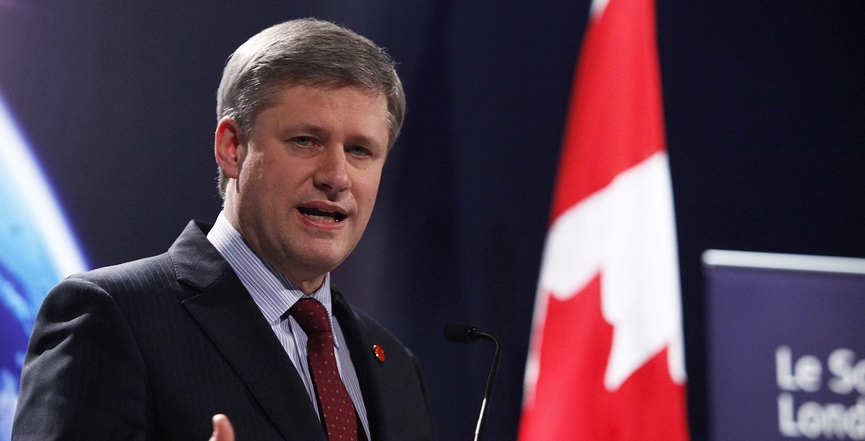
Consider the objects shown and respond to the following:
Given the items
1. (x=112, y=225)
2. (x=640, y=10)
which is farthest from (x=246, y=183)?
(x=640, y=10)

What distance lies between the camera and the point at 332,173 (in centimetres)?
180

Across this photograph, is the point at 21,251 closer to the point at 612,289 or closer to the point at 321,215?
the point at 321,215

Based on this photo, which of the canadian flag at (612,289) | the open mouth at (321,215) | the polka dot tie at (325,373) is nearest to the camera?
the polka dot tie at (325,373)

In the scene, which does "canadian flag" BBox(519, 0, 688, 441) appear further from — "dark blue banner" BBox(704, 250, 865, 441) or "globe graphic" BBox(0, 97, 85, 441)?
"globe graphic" BBox(0, 97, 85, 441)

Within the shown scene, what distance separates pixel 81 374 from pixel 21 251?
125 cm

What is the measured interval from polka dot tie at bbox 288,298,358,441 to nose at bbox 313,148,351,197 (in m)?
0.26

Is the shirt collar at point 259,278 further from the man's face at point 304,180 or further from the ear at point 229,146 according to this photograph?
the ear at point 229,146

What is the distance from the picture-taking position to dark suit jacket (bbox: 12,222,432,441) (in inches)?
57.2

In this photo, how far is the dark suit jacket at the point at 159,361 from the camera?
1.45 metres

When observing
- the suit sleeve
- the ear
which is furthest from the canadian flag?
the suit sleeve

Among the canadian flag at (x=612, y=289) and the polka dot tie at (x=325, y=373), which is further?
the canadian flag at (x=612, y=289)

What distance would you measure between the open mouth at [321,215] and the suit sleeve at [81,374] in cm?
45

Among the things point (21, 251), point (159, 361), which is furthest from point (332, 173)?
point (21, 251)

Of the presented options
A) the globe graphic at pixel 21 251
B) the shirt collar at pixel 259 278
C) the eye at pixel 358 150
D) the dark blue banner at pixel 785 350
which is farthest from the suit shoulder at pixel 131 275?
the dark blue banner at pixel 785 350
